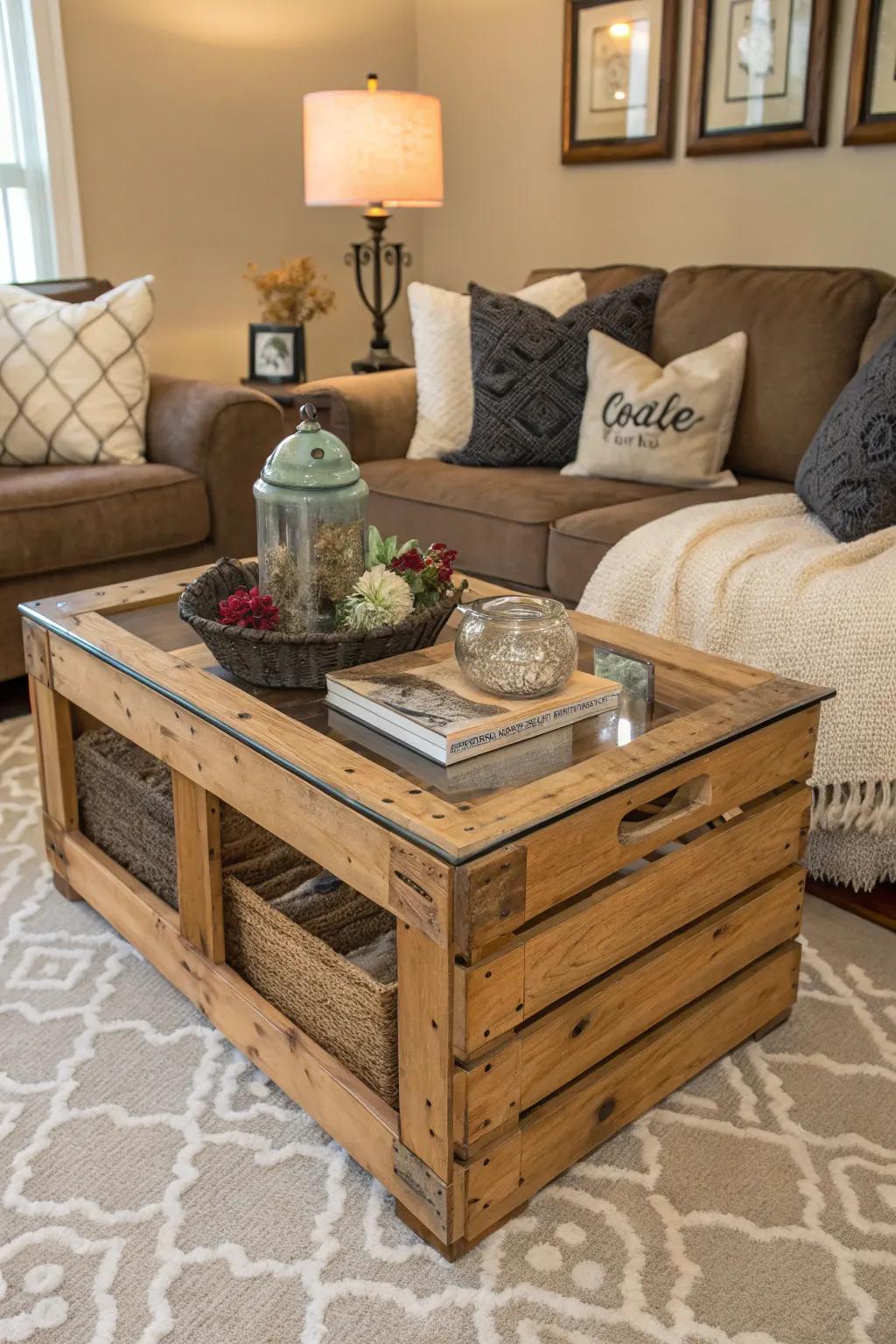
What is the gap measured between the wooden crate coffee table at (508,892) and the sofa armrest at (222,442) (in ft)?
4.29

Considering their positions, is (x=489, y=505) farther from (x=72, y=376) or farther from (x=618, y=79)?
(x=618, y=79)

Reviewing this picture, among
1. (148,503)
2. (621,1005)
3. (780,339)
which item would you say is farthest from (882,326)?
(621,1005)

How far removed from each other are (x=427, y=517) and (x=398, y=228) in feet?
6.25

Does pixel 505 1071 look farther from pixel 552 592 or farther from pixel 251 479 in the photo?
pixel 251 479

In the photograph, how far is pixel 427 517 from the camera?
2719 mm

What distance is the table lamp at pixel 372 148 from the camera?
Result: 3236mm

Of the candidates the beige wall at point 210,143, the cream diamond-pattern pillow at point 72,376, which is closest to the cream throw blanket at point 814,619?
the cream diamond-pattern pillow at point 72,376

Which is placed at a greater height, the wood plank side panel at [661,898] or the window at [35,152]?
the window at [35,152]

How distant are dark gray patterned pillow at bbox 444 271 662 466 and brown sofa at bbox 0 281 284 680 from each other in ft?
1.72

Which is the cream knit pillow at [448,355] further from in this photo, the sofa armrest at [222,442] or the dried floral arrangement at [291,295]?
the dried floral arrangement at [291,295]

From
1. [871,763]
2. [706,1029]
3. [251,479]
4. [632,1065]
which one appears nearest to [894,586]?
[871,763]

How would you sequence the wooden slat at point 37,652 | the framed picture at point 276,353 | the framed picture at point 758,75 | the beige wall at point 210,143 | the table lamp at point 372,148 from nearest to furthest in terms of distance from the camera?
the wooden slat at point 37,652
the framed picture at point 758,75
the table lamp at point 372,148
the beige wall at point 210,143
the framed picture at point 276,353

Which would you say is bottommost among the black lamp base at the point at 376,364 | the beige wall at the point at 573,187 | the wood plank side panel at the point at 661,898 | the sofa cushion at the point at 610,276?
the wood plank side panel at the point at 661,898

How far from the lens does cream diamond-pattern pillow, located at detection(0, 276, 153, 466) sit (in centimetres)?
282
